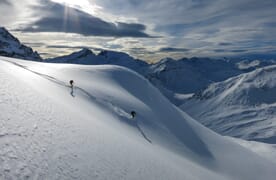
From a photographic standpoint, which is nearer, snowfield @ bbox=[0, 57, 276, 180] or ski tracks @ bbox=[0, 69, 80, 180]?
ski tracks @ bbox=[0, 69, 80, 180]

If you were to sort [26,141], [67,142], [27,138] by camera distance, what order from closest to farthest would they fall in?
1. [26,141]
2. [27,138]
3. [67,142]

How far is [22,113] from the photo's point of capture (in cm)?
1036

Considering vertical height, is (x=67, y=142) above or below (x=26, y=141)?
below

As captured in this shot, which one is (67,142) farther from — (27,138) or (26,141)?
(26,141)

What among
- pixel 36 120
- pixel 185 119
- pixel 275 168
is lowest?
pixel 275 168

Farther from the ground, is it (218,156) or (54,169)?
(54,169)

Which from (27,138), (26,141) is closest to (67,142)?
(27,138)

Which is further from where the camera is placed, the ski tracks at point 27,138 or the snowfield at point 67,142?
the snowfield at point 67,142

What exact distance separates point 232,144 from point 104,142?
87.2ft

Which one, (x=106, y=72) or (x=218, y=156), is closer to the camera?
(x=218, y=156)

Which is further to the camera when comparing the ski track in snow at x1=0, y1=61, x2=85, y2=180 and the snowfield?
the snowfield

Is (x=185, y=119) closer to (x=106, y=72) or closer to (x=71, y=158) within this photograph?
(x=106, y=72)

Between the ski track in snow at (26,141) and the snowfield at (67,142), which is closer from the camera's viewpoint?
the ski track in snow at (26,141)

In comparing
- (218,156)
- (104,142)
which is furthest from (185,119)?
(104,142)
